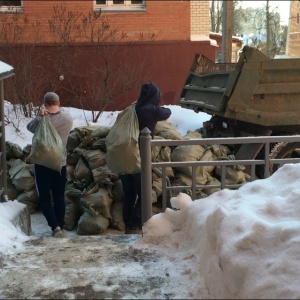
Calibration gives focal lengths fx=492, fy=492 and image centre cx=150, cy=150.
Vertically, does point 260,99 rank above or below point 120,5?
below

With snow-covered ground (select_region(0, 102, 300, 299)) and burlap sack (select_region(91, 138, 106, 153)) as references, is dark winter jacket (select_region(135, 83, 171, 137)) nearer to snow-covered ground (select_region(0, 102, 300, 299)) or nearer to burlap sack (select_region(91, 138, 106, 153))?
snow-covered ground (select_region(0, 102, 300, 299))

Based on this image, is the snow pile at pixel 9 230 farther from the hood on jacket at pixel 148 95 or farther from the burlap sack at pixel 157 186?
the hood on jacket at pixel 148 95

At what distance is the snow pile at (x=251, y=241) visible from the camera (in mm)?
2367

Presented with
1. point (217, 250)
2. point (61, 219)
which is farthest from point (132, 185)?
point (217, 250)

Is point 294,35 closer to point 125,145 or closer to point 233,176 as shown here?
point 233,176

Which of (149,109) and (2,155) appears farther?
(2,155)

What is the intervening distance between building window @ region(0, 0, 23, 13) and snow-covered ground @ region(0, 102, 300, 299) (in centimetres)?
892

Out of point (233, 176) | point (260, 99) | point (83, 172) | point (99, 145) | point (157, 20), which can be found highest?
point (157, 20)

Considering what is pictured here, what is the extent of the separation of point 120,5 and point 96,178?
25.7 feet

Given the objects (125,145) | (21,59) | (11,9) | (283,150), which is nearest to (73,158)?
(125,145)

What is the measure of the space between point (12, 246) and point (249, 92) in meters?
3.93

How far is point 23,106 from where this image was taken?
9891mm

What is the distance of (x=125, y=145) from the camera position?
4371 mm

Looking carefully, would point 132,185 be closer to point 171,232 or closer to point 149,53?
point 171,232
